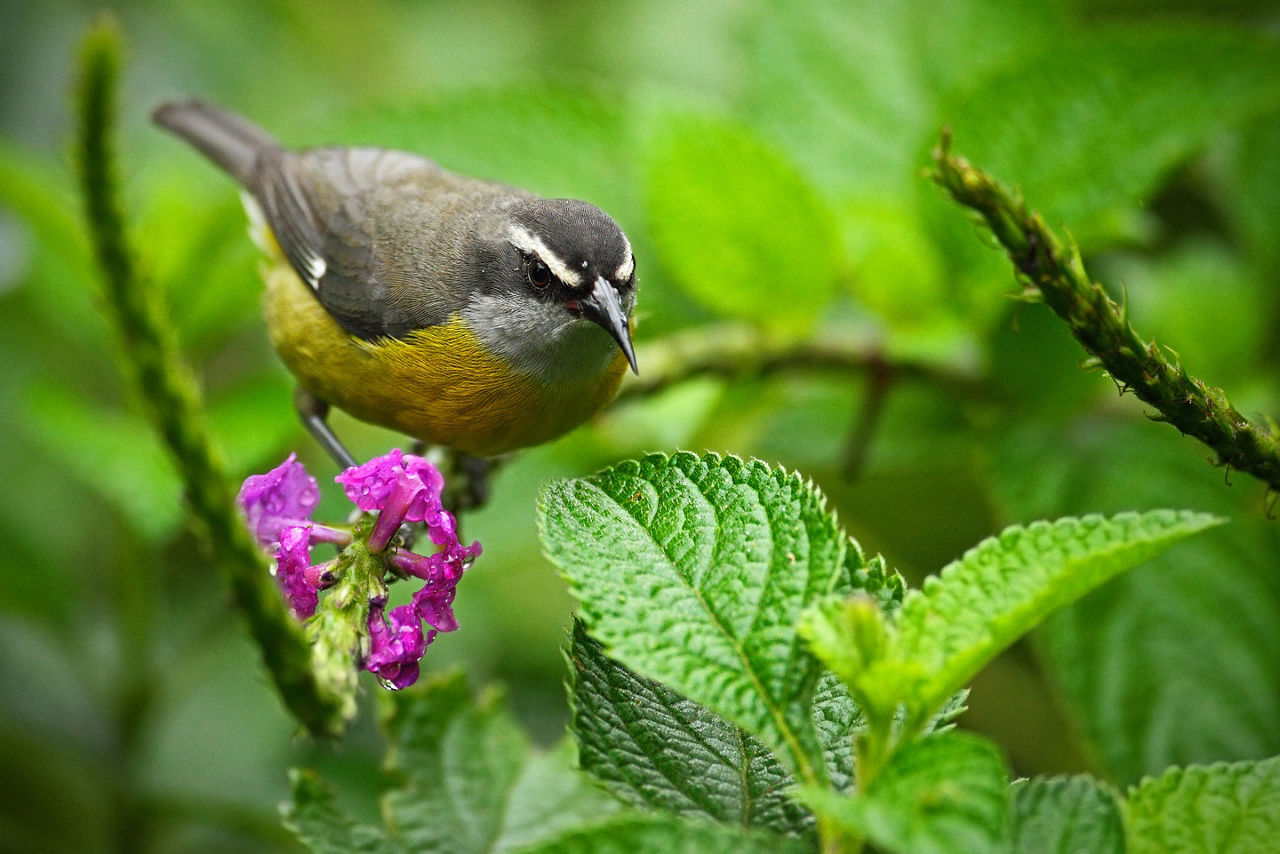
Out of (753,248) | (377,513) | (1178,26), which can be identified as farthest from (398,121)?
(1178,26)

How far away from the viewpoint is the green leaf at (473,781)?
2160mm

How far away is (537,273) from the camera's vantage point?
275cm

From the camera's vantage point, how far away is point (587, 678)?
1747 mm

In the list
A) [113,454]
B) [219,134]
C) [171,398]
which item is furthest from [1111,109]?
[113,454]

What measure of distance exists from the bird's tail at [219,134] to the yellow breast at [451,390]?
1.02 m

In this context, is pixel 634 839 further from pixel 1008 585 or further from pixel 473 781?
pixel 473 781

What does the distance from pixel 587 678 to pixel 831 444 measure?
6.34 feet

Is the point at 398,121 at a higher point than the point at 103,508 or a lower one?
higher

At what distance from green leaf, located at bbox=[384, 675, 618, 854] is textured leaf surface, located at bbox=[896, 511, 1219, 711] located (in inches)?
35.0

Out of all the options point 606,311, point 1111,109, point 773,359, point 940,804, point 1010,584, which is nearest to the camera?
point 940,804

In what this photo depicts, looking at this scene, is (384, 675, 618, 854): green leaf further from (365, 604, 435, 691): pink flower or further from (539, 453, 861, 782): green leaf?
(539, 453, 861, 782): green leaf

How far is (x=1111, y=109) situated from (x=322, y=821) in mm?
2523

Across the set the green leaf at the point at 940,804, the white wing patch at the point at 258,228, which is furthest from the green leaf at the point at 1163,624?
the white wing patch at the point at 258,228

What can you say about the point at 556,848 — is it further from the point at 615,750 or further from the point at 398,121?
the point at 398,121
